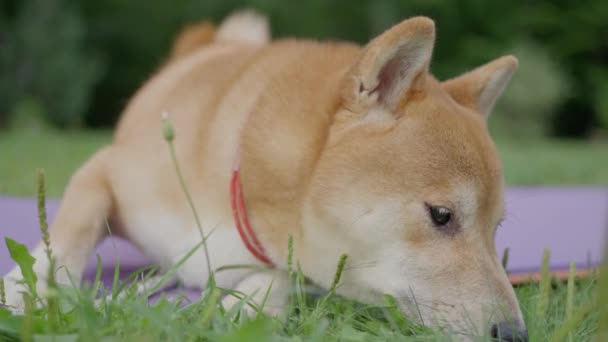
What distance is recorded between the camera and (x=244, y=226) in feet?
6.66

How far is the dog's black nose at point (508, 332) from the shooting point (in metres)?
1.58

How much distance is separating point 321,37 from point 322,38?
1.21ft


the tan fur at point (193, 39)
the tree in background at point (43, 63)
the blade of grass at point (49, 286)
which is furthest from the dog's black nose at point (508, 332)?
the tree in background at point (43, 63)

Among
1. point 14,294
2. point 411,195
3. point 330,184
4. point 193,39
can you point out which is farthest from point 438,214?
point 193,39

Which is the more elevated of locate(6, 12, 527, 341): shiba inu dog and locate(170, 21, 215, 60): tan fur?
locate(170, 21, 215, 60): tan fur

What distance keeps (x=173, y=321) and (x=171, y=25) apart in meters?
12.4

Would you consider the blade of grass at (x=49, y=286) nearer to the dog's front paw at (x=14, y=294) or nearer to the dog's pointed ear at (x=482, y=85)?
the dog's front paw at (x=14, y=294)

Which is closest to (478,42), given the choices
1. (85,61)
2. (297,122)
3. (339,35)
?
(339,35)

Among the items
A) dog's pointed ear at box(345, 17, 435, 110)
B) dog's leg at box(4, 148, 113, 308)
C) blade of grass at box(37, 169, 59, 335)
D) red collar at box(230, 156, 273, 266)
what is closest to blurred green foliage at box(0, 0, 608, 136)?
dog's leg at box(4, 148, 113, 308)

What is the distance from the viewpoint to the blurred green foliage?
10.6 metres

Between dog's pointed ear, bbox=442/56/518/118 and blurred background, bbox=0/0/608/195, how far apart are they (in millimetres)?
6419

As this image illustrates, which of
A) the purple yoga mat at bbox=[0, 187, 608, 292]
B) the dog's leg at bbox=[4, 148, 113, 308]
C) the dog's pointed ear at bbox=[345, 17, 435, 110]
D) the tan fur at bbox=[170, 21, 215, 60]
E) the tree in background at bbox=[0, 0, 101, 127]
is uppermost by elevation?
the tree in background at bbox=[0, 0, 101, 127]

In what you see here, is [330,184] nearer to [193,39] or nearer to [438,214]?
[438,214]

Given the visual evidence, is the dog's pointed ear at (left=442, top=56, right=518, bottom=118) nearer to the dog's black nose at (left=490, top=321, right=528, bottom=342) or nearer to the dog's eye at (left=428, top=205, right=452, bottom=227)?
the dog's eye at (left=428, top=205, right=452, bottom=227)
